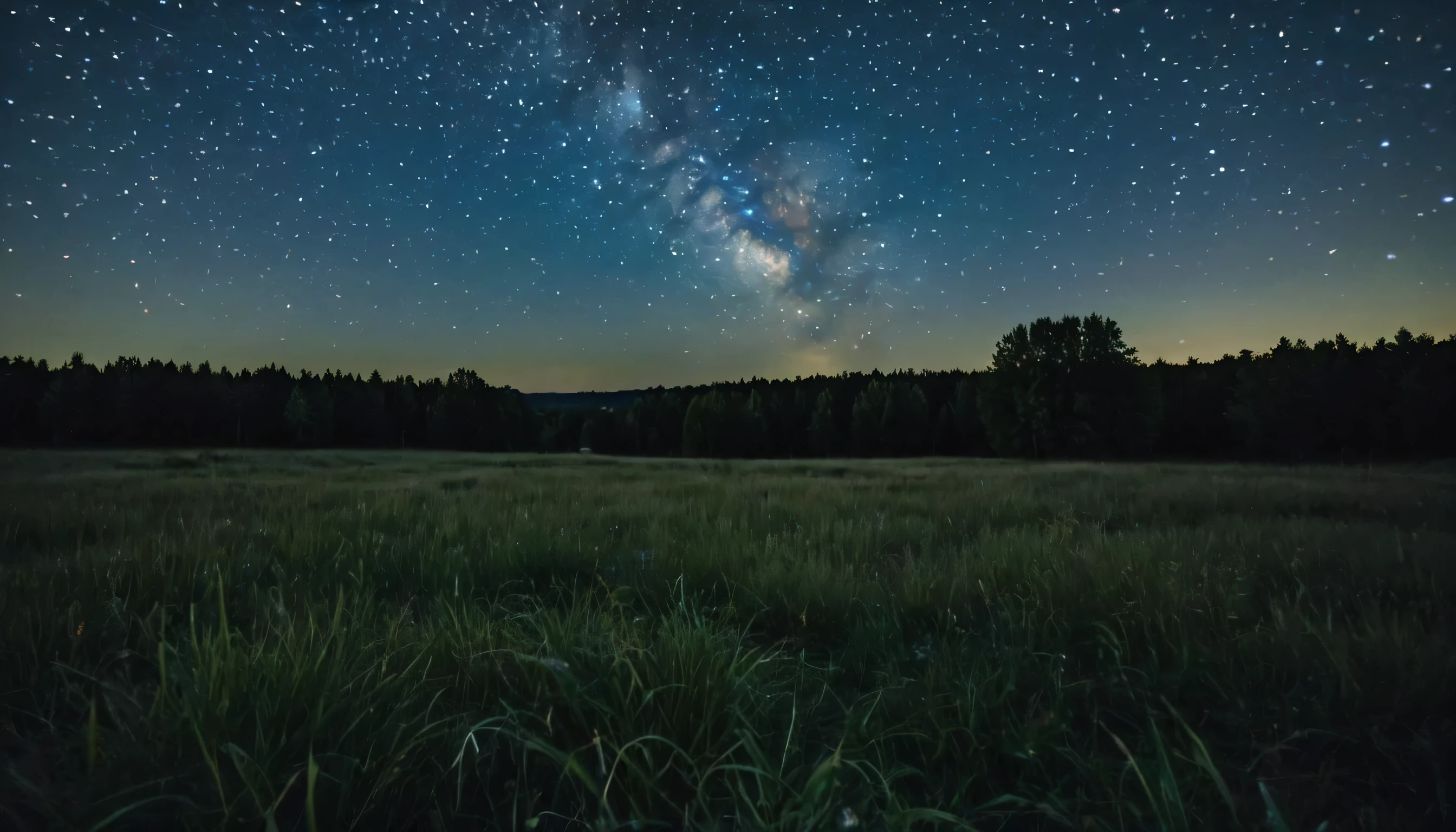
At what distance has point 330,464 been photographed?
710 inches

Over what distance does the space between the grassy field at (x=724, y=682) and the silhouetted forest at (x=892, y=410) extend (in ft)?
133

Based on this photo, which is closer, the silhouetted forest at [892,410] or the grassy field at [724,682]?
the grassy field at [724,682]

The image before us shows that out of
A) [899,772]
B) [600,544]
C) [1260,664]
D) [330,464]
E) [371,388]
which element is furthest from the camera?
[371,388]

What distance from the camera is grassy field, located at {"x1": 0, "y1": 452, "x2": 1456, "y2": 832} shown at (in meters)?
1.30

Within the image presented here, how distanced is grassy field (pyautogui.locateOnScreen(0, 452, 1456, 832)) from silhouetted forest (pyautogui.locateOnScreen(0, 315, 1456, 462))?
133 feet

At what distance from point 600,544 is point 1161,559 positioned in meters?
3.60

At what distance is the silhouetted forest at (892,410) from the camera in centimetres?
3888

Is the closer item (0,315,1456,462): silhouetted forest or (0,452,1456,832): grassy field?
(0,452,1456,832): grassy field

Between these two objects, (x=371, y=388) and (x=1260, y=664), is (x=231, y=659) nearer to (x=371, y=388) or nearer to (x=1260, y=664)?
(x=1260, y=664)

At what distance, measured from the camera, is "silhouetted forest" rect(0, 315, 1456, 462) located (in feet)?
128

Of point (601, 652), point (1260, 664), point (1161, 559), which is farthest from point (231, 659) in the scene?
point (1161, 559)

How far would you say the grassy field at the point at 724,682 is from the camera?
1301mm

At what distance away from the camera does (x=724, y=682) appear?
163 cm

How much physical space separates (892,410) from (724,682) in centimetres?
6593
